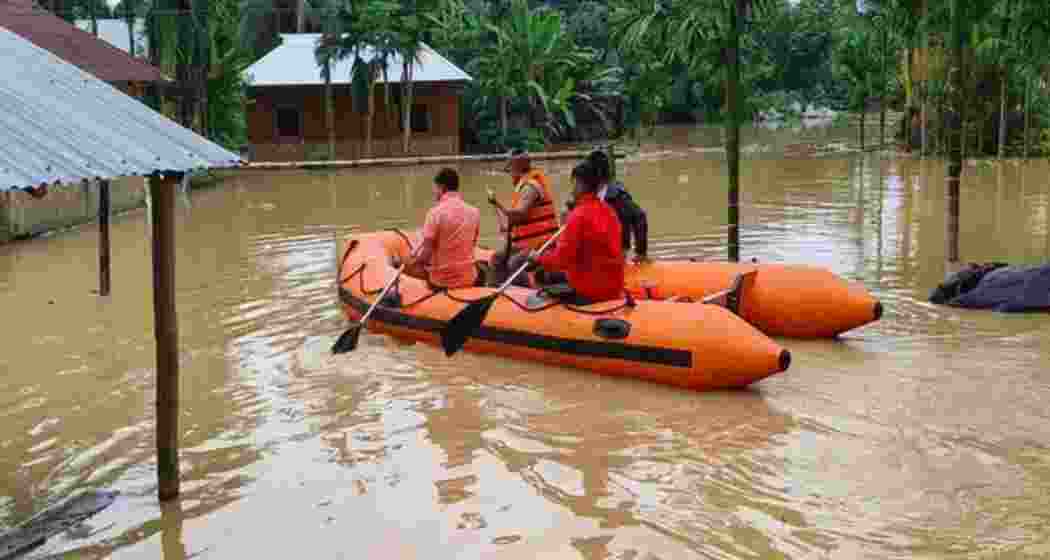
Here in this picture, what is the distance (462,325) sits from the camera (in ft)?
27.9

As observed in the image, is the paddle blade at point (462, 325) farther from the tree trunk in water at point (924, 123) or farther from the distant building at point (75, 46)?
the tree trunk in water at point (924, 123)

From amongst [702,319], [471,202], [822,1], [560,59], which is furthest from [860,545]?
[822,1]

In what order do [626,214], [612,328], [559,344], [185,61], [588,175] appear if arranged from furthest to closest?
[185,61] < [626,214] < [559,344] < [612,328] < [588,175]

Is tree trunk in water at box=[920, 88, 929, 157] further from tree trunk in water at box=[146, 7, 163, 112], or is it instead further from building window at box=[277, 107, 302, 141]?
tree trunk in water at box=[146, 7, 163, 112]

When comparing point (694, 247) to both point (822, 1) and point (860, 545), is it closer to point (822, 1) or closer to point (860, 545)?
point (860, 545)

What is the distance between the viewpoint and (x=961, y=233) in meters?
15.4

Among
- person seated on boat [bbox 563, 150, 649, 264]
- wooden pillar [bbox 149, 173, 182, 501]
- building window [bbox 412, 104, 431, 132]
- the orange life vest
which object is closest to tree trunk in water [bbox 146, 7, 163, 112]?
building window [bbox 412, 104, 431, 132]

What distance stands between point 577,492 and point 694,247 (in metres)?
8.92

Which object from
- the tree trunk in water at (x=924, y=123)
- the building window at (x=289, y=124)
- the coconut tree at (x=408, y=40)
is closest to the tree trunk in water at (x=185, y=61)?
the building window at (x=289, y=124)

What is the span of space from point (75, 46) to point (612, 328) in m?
14.4

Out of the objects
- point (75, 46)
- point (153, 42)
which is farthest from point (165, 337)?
point (153, 42)

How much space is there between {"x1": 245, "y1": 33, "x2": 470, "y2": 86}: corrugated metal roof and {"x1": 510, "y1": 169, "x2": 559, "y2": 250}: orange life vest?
21402 mm

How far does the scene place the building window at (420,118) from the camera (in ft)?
108

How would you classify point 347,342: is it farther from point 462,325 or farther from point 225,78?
point 225,78
